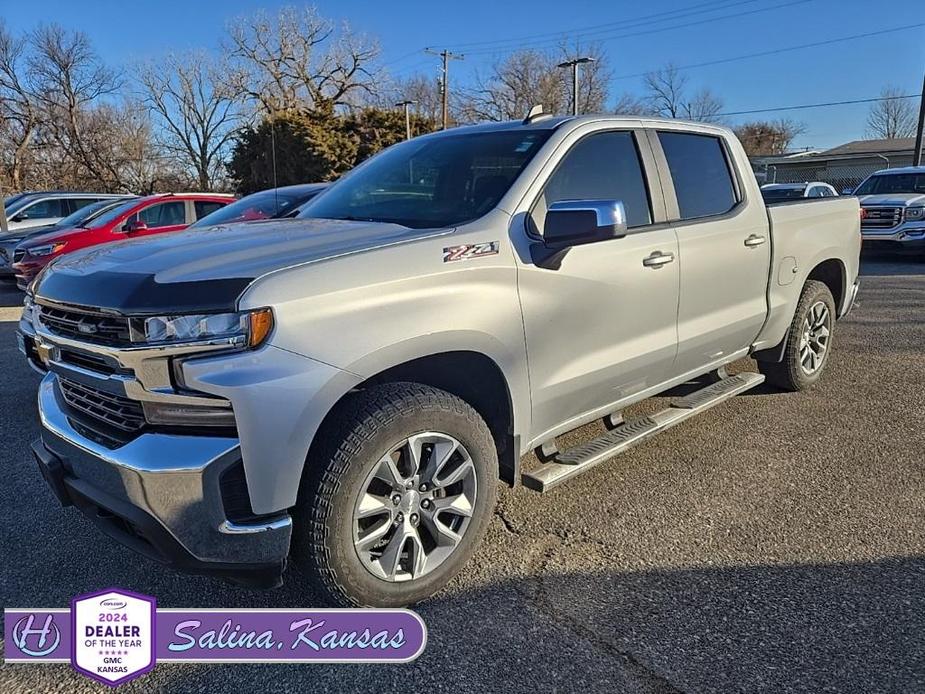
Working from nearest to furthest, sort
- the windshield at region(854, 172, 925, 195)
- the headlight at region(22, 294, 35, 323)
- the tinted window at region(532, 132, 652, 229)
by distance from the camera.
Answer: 1. the headlight at region(22, 294, 35, 323)
2. the tinted window at region(532, 132, 652, 229)
3. the windshield at region(854, 172, 925, 195)

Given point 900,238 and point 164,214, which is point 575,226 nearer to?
point 164,214

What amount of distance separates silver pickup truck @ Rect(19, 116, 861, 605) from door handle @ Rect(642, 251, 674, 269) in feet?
0.06

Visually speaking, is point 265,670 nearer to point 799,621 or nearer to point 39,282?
point 39,282

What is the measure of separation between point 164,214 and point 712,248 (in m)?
9.99

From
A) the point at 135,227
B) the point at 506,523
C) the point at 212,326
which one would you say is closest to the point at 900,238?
the point at 506,523

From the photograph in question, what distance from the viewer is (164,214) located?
11.4 metres

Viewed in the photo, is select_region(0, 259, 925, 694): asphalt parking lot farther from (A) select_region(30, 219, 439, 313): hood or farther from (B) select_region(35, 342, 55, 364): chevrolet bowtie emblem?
(A) select_region(30, 219, 439, 313): hood

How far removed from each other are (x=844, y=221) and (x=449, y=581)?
421 centimetres

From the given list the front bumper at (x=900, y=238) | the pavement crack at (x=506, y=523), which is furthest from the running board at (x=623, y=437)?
the front bumper at (x=900, y=238)

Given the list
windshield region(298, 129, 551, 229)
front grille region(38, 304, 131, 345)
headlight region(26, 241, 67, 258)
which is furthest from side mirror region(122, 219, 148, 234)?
front grille region(38, 304, 131, 345)

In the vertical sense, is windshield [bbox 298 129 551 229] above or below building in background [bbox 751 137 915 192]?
below

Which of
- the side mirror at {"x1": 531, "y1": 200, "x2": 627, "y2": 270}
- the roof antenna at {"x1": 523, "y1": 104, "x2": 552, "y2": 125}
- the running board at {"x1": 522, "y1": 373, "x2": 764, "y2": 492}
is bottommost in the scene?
the running board at {"x1": 522, "y1": 373, "x2": 764, "y2": 492}

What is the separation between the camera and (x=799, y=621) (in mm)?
2545

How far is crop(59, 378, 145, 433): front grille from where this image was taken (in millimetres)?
2285
